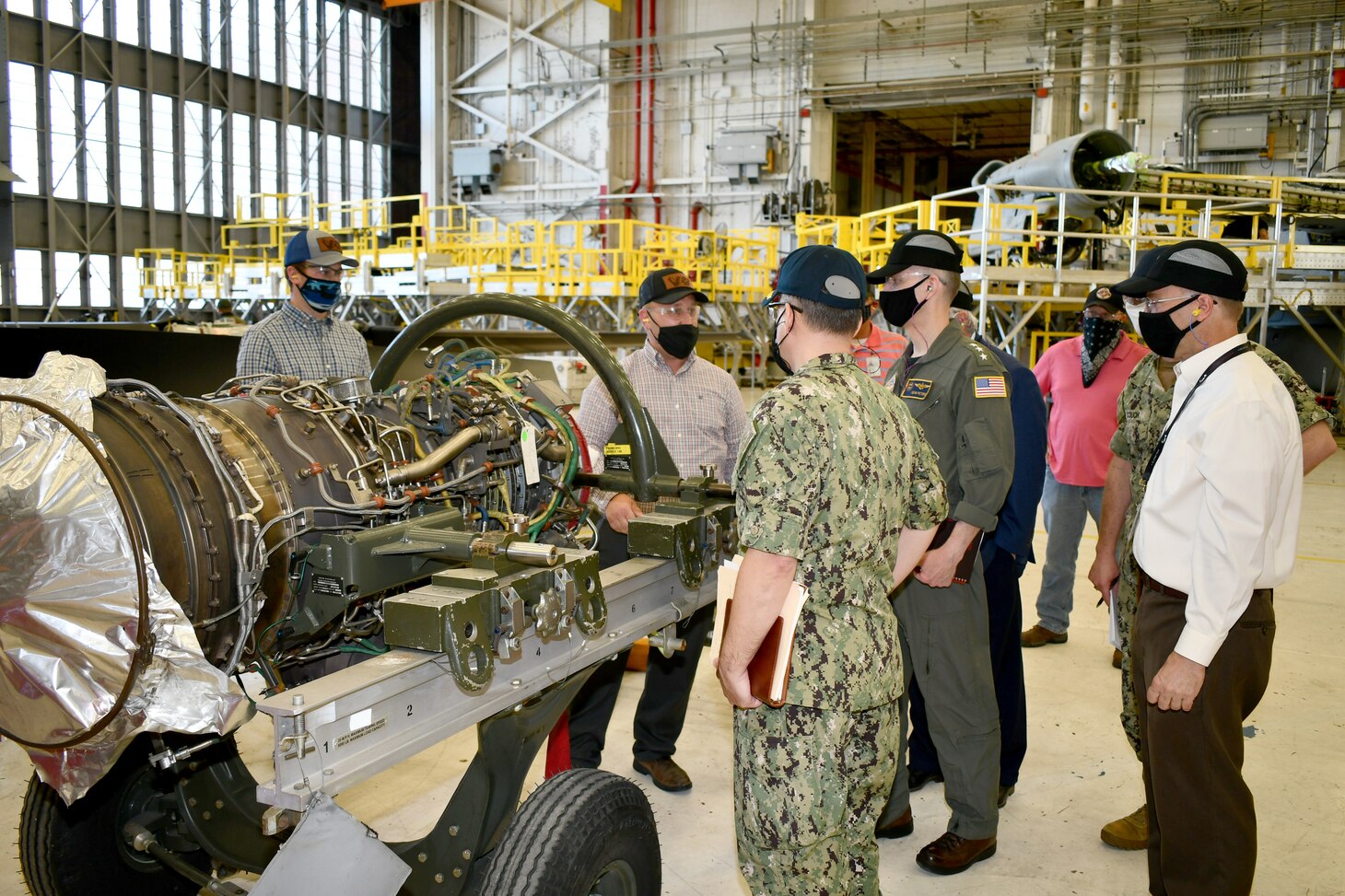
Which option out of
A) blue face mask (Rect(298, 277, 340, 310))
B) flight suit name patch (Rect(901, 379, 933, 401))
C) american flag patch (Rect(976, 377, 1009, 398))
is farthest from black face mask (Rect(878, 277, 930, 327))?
blue face mask (Rect(298, 277, 340, 310))

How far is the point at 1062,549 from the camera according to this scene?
501cm

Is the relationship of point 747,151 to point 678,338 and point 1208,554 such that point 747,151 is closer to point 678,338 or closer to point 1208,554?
point 678,338

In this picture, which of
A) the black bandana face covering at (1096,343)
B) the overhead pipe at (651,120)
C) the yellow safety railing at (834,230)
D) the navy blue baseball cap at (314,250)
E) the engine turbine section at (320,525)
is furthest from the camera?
the overhead pipe at (651,120)

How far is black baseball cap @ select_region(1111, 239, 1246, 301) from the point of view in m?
2.30

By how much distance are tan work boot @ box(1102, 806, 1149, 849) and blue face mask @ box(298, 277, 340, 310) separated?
298cm

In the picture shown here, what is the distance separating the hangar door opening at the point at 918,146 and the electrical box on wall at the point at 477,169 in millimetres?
6599

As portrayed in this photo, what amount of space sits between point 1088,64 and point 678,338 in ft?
47.1

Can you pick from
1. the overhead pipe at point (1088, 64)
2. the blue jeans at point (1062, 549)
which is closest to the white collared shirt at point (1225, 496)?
the blue jeans at point (1062, 549)

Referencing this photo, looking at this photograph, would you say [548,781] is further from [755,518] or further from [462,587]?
[755,518]

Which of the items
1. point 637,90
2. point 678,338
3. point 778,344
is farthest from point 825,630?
point 637,90

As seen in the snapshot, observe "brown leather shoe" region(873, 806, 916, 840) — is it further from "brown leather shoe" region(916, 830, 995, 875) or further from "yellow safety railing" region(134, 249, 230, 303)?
"yellow safety railing" region(134, 249, 230, 303)

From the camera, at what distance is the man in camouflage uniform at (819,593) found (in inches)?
73.5

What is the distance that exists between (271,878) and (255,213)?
2096 cm

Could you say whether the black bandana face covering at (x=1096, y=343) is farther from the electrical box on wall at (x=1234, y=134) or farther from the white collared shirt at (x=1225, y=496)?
the electrical box on wall at (x=1234, y=134)
